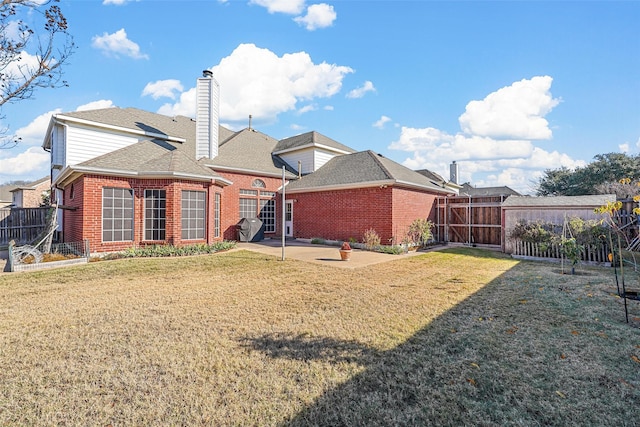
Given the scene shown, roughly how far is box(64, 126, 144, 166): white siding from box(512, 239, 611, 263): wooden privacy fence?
20.0m

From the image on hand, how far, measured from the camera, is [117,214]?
11.2m

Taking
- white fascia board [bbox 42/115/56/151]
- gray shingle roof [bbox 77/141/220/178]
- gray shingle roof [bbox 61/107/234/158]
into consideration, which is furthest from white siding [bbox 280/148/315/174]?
white fascia board [bbox 42/115/56/151]

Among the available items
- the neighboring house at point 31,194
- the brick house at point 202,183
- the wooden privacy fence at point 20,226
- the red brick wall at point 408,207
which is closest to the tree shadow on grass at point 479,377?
the brick house at point 202,183

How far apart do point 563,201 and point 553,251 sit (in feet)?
6.96

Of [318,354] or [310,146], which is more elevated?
[310,146]

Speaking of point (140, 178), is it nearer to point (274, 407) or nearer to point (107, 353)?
point (107, 353)

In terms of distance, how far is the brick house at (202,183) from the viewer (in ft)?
36.8

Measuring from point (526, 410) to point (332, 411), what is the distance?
174 cm

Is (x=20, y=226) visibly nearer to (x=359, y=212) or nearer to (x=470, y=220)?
(x=359, y=212)

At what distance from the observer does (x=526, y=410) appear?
2568mm

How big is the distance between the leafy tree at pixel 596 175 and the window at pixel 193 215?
1187 inches

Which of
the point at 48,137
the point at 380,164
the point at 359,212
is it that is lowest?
the point at 359,212

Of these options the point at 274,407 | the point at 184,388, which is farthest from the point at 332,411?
the point at 184,388

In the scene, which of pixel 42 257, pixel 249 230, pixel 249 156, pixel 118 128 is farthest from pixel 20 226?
pixel 249 156
